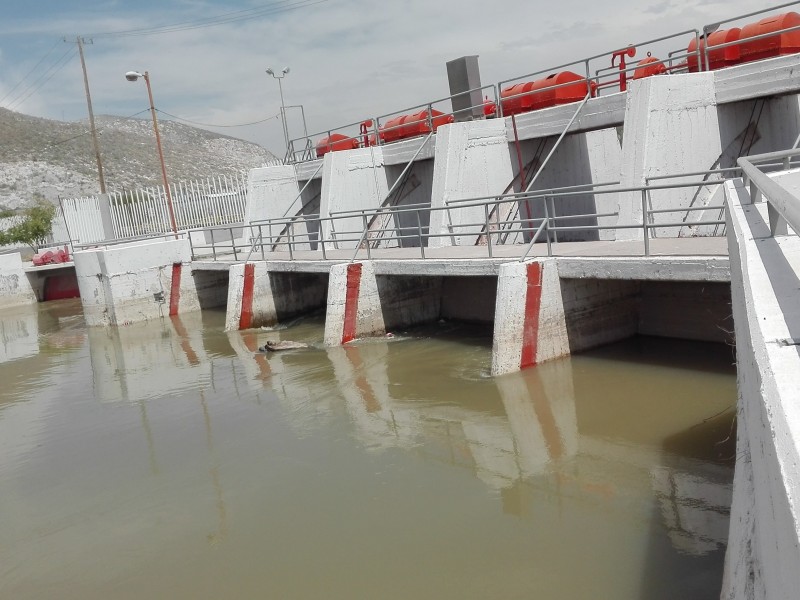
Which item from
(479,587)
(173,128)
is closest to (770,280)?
(479,587)

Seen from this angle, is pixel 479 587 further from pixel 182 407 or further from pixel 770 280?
pixel 182 407

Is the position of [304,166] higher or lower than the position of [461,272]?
higher

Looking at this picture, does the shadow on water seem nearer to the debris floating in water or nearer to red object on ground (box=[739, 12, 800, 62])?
red object on ground (box=[739, 12, 800, 62])

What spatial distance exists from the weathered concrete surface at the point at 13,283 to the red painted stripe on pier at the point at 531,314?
77.2ft

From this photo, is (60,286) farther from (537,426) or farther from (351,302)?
(537,426)

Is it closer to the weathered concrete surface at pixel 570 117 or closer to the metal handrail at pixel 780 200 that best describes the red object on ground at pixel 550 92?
the weathered concrete surface at pixel 570 117

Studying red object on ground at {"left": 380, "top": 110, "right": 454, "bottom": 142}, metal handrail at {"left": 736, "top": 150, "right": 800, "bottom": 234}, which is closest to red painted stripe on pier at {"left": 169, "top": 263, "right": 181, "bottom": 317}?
red object on ground at {"left": 380, "top": 110, "right": 454, "bottom": 142}

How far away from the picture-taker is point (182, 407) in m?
12.7

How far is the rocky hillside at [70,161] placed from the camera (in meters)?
78.3

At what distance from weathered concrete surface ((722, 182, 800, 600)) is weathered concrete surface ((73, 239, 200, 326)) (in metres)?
20.3

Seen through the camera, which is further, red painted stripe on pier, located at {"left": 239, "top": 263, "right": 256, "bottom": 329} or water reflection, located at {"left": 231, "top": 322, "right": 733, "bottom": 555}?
red painted stripe on pier, located at {"left": 239, "top": 263, "right": 256, "bottom": 329}

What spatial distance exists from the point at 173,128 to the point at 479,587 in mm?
148373

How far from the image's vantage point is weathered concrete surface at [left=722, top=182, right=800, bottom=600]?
209cm

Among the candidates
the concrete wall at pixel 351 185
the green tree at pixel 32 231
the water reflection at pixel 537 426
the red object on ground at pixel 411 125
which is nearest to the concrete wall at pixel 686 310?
the water reflection at pixel 537 426
